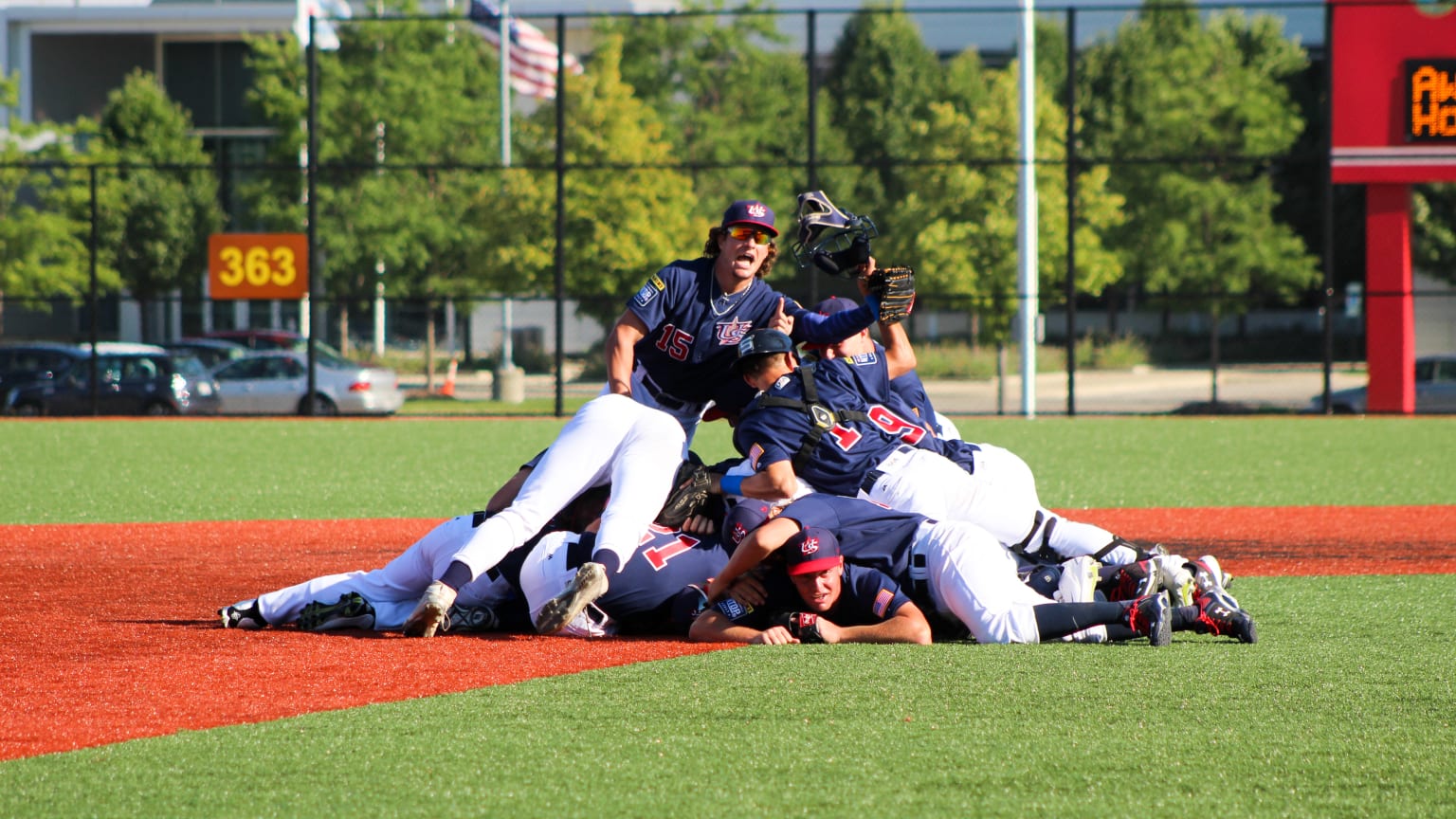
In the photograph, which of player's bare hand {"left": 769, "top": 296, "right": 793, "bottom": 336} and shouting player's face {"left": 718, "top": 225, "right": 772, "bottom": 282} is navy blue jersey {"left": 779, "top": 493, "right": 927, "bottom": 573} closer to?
player's bare hand {"left": 769, "top": 296, "right": 793, "bottom": 336}

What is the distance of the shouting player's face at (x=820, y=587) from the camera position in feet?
20.1

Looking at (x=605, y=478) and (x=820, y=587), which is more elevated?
(x=605, y=478)

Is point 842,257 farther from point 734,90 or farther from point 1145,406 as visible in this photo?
point 734,90

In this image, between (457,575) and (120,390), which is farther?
(120,390)

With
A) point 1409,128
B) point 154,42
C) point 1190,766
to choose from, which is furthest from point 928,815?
point 154,42

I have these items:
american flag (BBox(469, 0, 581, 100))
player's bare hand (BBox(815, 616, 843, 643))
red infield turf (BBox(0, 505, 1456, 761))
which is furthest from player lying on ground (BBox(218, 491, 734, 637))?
american flag (BBox(469, 0, 581, 100))

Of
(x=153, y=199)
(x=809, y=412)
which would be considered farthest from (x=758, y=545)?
(x=153, y=199)

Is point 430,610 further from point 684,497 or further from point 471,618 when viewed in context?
point 684,497

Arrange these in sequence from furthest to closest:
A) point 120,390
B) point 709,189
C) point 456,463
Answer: point 709,189 < point 120,390 < point 456,463

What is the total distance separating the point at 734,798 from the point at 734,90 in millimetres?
34173

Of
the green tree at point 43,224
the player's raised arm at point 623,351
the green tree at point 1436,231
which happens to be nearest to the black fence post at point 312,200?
the green tree at point 43,224

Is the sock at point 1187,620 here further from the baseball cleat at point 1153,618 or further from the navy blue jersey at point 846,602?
the navy blue jersey at point 846,602

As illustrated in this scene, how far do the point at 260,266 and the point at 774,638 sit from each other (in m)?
18.8

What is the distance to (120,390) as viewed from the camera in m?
23.8
